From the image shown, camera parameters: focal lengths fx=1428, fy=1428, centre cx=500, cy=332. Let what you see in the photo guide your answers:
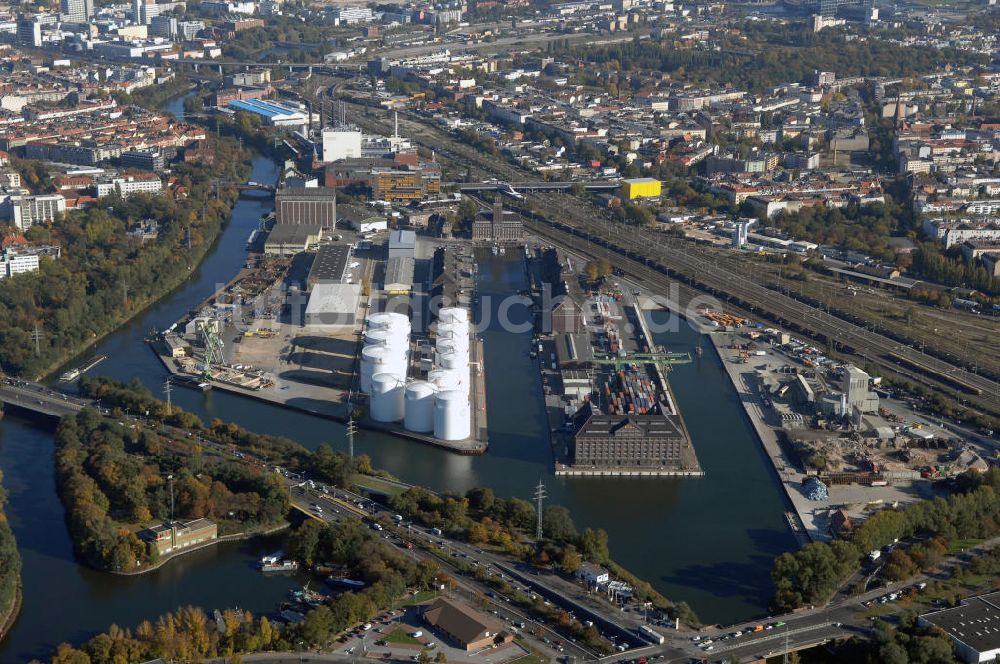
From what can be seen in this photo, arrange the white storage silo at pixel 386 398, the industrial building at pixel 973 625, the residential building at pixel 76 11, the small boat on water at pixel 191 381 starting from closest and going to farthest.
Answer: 1. the industrial building at pixel 973 625
2. the white storage silo at pixel 386 398
3. the small boat on water at pixel 191 381
4. the residential building at pixel 76 11

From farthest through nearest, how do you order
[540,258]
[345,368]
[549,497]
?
[540,258], [345,368], [549,497]

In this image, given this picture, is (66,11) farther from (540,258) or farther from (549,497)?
(549,497)

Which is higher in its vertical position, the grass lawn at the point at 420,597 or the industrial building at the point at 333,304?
the industrial building at the point at 333,304

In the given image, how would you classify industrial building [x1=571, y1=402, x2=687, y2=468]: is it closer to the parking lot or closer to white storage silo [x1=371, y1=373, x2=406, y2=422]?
white storage silo [x1=371, y1=373, x2=406, y2=422]

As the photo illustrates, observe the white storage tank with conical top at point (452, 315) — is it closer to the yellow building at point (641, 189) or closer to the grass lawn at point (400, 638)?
the grass lawn at point (400, 638)

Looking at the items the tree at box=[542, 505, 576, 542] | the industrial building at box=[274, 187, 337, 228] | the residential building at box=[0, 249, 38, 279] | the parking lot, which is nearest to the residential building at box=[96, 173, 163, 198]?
the industrial building at box=[274, 187, 337, 228]

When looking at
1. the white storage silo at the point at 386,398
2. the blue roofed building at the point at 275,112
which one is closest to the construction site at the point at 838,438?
the white storage silo at the point at 386,398

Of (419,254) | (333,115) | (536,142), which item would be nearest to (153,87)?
(333,115)

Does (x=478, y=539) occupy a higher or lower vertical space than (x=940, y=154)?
lower
